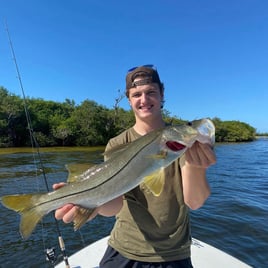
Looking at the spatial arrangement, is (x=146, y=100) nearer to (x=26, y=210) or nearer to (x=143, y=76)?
(x=143, y=76)

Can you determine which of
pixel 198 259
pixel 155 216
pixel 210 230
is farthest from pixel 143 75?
pixel 210 230

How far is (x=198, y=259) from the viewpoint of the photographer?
436 cm

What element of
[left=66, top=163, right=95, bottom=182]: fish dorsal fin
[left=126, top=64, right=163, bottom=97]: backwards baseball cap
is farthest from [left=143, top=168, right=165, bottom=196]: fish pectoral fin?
[left=126, top=64, right=163, bottom=97]: backwards baseball cap

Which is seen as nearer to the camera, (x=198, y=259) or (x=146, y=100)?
(x=146, y=100)

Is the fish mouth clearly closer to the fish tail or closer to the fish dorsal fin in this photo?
the fish dorsal fin

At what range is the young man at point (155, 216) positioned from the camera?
7.56 feet

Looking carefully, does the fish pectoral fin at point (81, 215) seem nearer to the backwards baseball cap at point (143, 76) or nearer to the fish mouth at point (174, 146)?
the fish mouth at point (174, 146)

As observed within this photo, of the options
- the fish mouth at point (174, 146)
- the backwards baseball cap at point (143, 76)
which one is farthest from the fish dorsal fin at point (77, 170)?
the backwards baseball cap at point (143, 76)

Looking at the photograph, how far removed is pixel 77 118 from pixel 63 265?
4666 cm

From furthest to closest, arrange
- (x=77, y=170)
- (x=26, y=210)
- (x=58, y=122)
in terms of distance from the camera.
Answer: (x=58, y=122) < (x=77, y=170) < (x=26, y=210)

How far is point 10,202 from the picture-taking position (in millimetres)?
2146

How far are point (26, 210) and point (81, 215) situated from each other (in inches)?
15.6

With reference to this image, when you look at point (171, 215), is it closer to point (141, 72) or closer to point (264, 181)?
point (141, 72)

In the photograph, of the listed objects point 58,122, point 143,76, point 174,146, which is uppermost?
point 58,122
